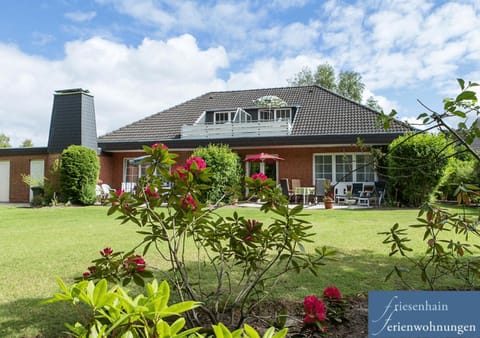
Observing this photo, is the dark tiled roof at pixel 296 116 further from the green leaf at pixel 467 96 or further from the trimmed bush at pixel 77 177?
the green leaf at pixel 467 96

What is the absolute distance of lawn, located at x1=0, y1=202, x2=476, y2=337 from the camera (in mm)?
2930

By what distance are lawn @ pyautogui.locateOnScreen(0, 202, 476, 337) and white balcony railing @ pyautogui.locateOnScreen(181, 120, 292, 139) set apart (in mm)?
10976

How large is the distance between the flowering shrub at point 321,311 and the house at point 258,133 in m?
13.9

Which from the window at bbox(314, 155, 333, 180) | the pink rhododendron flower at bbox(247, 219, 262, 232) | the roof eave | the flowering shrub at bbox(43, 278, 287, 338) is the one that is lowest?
the flowering shrub at bbox(43, 278, 287, 338)

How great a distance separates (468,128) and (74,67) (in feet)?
68.5

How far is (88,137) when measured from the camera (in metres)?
19.0

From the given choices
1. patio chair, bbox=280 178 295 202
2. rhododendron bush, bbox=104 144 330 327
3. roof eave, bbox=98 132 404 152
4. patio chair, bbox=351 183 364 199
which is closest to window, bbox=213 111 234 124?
roof eave, bbox=98 132 404 152

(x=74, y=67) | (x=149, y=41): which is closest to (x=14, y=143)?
(x=74, y=67)

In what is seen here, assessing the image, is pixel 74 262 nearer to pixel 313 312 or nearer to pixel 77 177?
pixel 313 312

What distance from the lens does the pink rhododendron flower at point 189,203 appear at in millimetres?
2139

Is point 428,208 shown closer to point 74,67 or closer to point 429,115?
point 429,115

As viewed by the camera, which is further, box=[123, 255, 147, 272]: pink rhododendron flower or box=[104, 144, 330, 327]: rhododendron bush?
box=[123, 255, 147, 272]: pink rhododendron flower

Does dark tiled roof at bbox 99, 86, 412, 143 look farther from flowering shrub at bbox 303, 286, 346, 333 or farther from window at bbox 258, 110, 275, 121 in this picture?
flowering shrub at bbox 303, 286, 346, 333

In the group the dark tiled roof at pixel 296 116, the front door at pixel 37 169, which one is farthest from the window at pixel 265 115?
the front door at pixel 37 169
